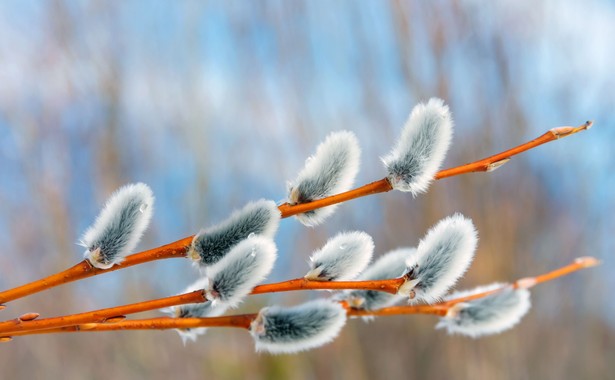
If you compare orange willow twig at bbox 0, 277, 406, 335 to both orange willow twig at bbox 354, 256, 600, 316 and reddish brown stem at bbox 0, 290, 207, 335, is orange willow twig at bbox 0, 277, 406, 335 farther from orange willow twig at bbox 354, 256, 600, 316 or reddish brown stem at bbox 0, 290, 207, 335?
orange willow twig at bbox 354, 256, 600, 316

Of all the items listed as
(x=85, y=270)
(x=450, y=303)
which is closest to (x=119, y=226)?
(x=85, y=270)

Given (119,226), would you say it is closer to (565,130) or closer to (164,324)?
(164,324)

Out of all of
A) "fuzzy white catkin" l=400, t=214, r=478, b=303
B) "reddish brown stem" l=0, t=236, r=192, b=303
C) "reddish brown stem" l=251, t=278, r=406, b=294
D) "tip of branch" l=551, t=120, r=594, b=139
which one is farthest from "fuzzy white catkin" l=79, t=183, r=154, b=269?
"tip of branch" l=551, t=120, r=594, b=139

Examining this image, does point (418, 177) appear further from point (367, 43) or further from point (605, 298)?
point (605, 298)

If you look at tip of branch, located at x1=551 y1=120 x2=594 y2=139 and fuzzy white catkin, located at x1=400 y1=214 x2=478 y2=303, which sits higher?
tip of branch, located at x1=551 y1=120 x2=594 y2=139

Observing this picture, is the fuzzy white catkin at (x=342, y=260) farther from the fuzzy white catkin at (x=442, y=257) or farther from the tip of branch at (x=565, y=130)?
the tip of branch at (x=565, y=130)
